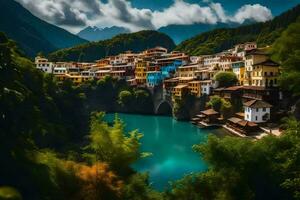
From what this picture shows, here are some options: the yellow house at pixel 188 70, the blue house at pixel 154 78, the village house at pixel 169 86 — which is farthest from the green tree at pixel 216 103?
the blue house at pixel 154 78

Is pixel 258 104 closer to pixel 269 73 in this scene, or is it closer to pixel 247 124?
pixel 247 124

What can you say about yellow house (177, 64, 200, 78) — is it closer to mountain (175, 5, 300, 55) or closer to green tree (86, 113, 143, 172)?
mountain (175, 5, 300, 55)

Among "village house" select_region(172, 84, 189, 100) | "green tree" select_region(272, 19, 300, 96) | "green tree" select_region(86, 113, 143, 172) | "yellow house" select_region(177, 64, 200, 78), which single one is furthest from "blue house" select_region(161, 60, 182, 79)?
"green tree" select_region(86, 113, 143, 172)

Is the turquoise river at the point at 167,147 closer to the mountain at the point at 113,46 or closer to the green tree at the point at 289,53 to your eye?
the green tree at the point at 289,53

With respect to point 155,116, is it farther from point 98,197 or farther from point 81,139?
point 98,197

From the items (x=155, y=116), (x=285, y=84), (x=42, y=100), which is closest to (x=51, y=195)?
(x=42, y=100)
